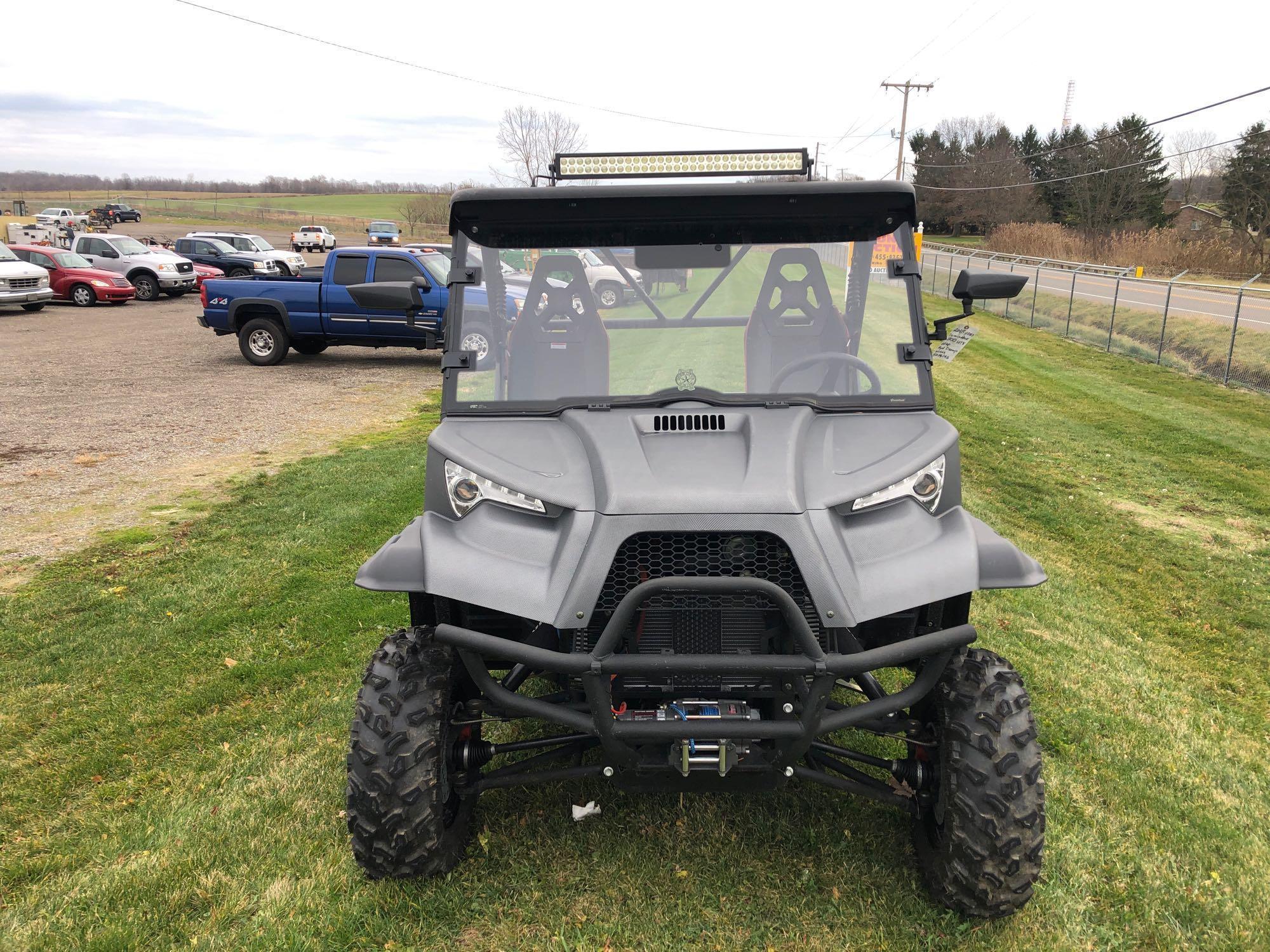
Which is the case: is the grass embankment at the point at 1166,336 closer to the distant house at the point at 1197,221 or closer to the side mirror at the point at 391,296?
the side mirror at the point at 391,296

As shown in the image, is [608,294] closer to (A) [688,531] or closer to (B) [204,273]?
(A) [688,531]

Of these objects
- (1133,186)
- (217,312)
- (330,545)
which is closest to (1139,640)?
(330,545)

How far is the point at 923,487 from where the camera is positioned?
3033 mm

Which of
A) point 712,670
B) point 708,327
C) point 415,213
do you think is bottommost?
point 712,670

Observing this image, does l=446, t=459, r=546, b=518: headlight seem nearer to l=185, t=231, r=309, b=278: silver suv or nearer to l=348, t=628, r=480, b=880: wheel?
l=348, t=628, r=480, b=880: wheel

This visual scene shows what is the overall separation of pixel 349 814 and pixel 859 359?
2446 millimetres

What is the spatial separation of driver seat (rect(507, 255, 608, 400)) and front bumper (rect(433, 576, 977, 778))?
3.60 ft

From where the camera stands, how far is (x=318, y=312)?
16.4 m

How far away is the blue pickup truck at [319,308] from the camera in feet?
52.9

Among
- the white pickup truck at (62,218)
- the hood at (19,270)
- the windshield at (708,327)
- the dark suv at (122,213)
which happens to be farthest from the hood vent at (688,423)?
the dark suv at (122,213)

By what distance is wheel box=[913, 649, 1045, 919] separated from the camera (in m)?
2.82

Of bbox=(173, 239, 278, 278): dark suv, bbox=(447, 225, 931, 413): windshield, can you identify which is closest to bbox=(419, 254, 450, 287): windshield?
bbox=(447, 225, 931, 413): windshield

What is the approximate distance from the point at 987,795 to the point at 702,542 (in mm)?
1166

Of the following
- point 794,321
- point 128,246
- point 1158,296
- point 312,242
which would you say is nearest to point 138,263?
point 128,246
